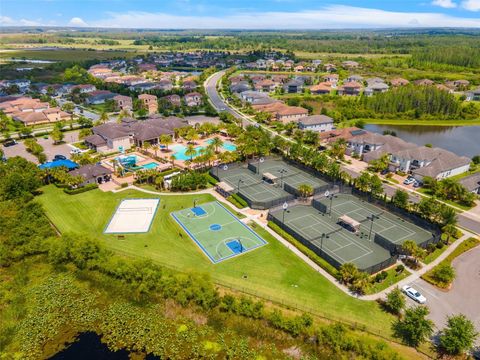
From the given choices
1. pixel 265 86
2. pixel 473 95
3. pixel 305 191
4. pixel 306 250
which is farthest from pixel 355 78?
pixel 306 250

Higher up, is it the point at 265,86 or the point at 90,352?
the point at 90,352

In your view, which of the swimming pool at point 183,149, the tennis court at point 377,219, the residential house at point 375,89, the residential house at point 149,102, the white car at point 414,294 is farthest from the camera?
the residential house at point 375,89

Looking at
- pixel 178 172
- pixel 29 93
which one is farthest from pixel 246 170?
pixel 29 93

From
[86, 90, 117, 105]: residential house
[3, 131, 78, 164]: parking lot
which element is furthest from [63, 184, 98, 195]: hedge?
[86, 90, 117, 105]: residential house

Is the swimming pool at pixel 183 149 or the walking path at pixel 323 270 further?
the swimming pool at pixel 183 149

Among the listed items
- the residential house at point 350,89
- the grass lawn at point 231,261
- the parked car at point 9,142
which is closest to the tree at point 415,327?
the grass lawn at point 231,261

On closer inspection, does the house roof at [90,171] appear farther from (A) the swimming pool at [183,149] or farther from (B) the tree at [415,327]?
(B) the tree at [415,327]

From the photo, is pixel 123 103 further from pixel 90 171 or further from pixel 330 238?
pixel 330 238

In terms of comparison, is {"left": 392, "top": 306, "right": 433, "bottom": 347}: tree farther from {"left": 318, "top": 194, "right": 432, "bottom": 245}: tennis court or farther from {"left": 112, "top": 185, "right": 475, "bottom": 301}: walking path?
{"left": 318, "top": 194, "right": 432, "bottom": 245}: tennis court
